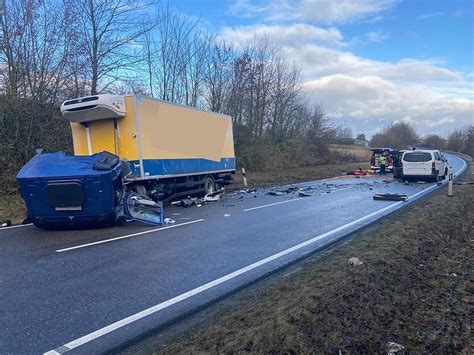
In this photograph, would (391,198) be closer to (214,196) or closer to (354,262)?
(214,196)

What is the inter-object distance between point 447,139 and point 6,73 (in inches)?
4033

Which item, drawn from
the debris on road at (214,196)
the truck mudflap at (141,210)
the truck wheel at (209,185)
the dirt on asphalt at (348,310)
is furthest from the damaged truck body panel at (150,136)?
the dirt on asphalt at (348,310)

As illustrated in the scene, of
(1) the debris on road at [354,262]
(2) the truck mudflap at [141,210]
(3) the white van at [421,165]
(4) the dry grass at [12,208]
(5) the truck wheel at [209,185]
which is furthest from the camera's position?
(3) the white van at [421,165]

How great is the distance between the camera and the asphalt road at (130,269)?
393 centimetres

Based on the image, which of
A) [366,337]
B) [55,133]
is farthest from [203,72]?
[366,337]

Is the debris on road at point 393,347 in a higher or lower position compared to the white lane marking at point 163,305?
lower

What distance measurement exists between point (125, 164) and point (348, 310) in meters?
7.96

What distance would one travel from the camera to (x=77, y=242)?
25.9ft

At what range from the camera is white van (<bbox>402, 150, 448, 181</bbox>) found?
21.7 m

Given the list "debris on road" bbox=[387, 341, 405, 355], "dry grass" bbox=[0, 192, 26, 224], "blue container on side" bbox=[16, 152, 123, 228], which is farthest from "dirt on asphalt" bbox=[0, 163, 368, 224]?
"debris on road" bbox=[387, 341, 405, 355]

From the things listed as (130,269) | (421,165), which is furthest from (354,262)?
(421,165)

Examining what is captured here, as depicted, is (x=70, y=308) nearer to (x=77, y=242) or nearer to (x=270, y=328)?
(x=270, y=328)

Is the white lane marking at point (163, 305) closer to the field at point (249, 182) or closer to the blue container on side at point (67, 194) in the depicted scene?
the blue container on side at point (67, 194)

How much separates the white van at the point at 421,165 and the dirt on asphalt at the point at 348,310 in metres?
16.1
